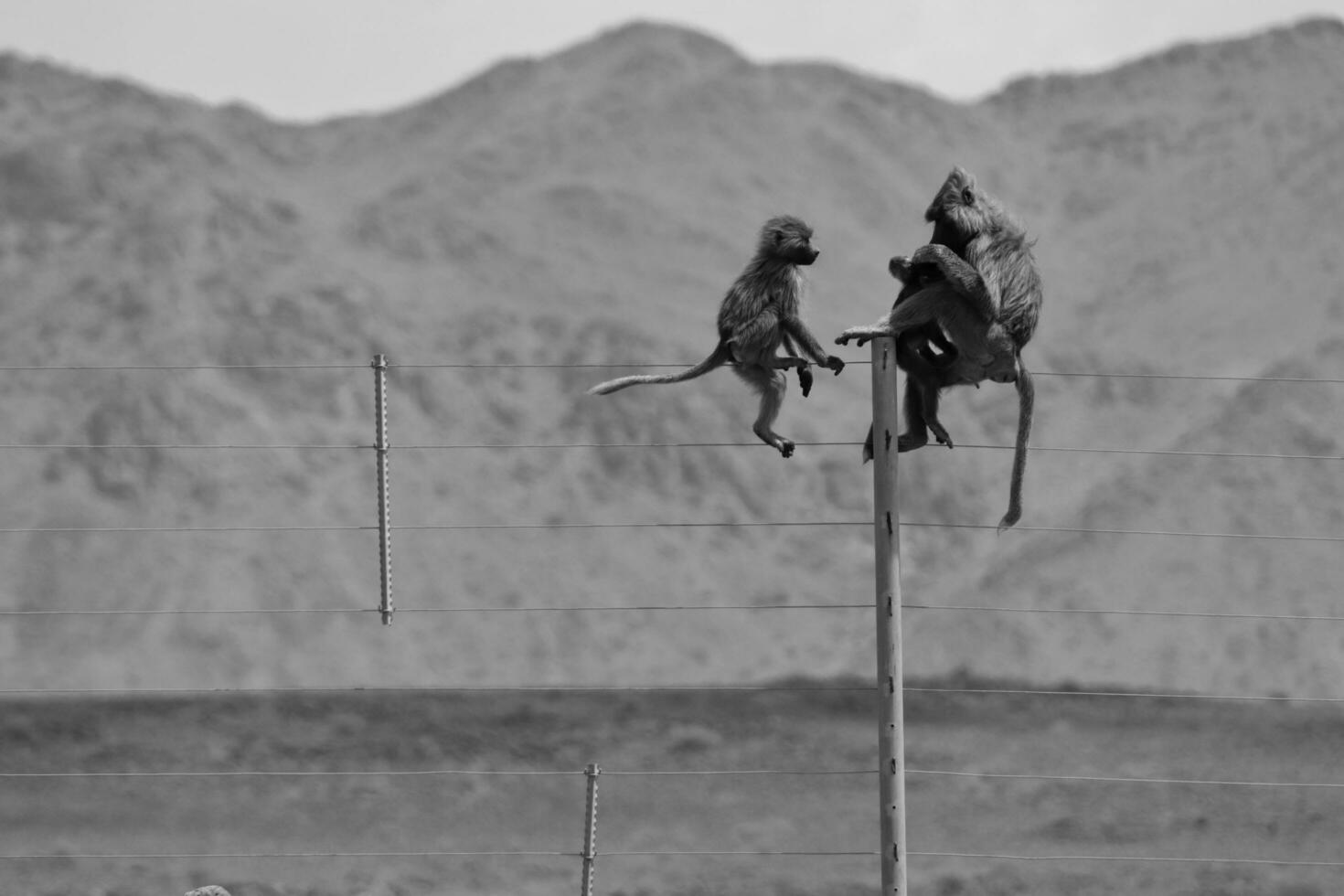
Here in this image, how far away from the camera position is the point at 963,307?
4.88 metres

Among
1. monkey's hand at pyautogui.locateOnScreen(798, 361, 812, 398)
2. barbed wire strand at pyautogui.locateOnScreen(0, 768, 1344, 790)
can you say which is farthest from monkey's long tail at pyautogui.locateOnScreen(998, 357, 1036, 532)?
barbed wire strand at pyautogui.locateOnScreen(0, 768, 1344, 790)

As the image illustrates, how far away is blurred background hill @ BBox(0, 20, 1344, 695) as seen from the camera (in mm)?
27406

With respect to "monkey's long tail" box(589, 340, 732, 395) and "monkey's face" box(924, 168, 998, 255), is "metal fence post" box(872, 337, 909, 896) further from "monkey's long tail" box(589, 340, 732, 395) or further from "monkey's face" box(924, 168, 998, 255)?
"monkey's long tail" box(589, 340, 732, 395)

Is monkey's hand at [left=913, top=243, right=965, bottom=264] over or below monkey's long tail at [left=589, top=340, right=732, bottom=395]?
over

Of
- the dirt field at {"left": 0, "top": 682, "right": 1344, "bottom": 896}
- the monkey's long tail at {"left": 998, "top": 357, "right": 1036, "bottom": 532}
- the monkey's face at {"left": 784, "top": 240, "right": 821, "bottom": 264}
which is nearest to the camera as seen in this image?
the monkey's long tail at {"left": 998, "top": 357, "right": 1036, "bottom": 532}

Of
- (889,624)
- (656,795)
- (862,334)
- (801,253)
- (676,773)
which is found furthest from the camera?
(656,795)

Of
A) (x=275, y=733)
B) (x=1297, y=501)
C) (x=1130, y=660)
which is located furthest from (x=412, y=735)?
(x=1297, y=501)

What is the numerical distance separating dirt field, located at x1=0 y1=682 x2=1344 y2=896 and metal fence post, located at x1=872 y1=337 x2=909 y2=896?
43.1ft

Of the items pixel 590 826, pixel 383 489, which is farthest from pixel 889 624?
pixel 383 489

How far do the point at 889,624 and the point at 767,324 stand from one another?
3.31ft

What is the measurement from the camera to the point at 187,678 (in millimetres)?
26344

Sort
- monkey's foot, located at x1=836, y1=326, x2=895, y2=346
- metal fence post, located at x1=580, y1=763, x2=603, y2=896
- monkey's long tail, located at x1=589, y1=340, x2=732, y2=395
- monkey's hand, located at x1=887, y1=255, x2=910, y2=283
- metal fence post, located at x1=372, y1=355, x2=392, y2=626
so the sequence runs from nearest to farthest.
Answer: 1. monkey's foot, located at x1=836, y1=326, x2=895, y2=346
2. monkey's hand, located at x1=887, y1=255, x2=910, y2=283
3. metal fence post, located at x1=580, y1=763, x2=603, y2=896
4. metal fence post, located at x1=372, y1=355, x2=392, y2=626
5. monkey's long tail, located at x1=589, y1=340, x2=732, y2=395

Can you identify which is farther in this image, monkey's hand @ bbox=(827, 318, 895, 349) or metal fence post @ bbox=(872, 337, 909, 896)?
metal fence post @ bbox=(872, 337, 909, 896)

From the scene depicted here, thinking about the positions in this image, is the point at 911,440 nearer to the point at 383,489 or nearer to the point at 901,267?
the point at 901,267
